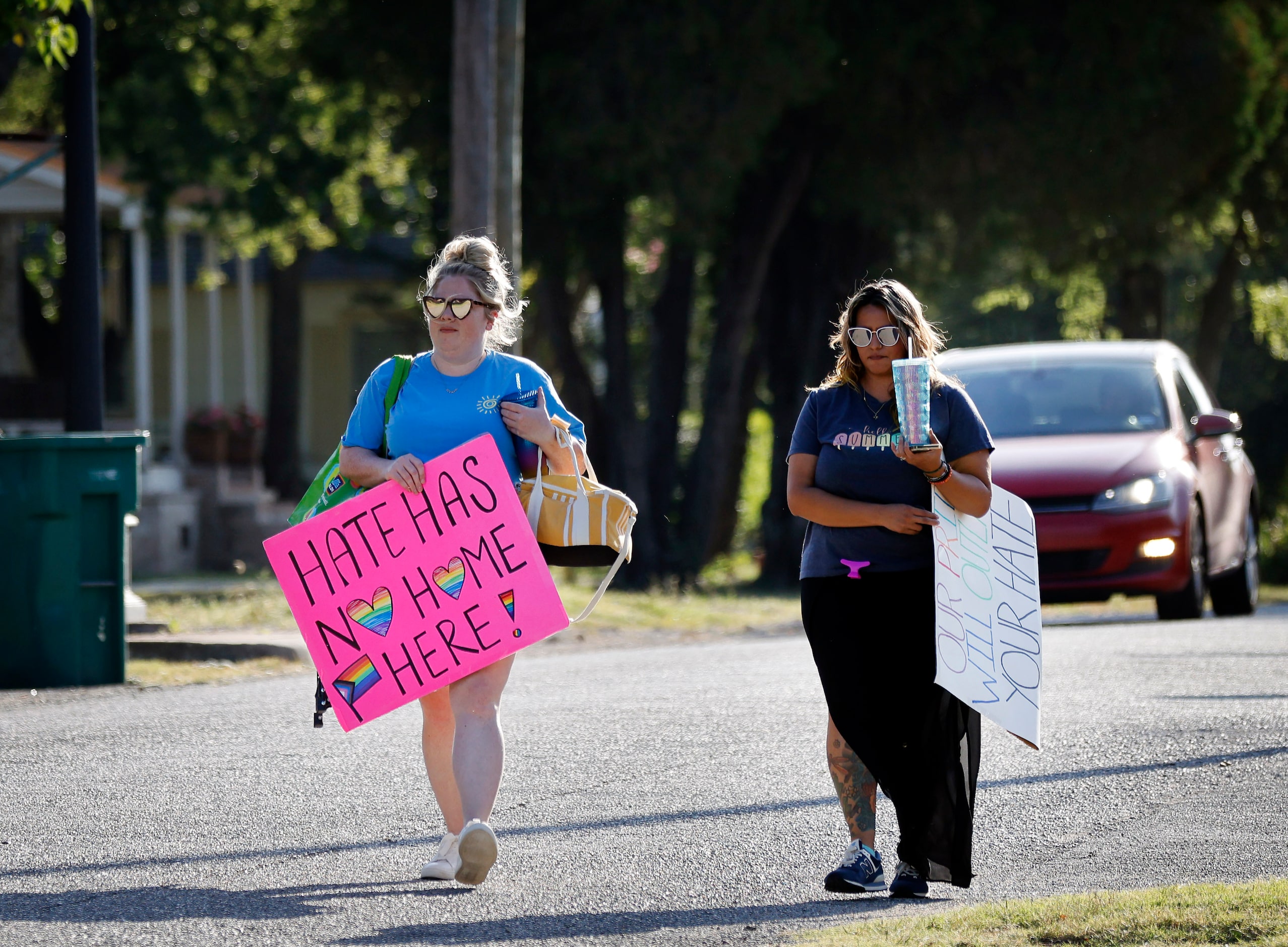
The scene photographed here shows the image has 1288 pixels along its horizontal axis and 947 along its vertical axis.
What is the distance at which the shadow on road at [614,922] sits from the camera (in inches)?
179

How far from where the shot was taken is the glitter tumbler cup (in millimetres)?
4852

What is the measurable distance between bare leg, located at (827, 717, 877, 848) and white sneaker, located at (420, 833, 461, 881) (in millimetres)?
1070

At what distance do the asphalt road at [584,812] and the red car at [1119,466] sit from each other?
2096 mm

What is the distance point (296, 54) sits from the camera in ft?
71.0

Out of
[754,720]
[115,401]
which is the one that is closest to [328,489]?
[754,720]

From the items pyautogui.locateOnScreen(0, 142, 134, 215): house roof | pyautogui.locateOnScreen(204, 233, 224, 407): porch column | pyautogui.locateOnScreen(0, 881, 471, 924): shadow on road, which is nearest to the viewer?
pyautogui.locateOnScreen(0, 881, 471, 924): shadow on road

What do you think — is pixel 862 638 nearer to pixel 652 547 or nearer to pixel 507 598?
pixel 507 598

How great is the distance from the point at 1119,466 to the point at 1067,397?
3.73 feet

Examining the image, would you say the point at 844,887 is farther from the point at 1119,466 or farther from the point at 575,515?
the point at 1119,466

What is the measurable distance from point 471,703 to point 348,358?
32482mm

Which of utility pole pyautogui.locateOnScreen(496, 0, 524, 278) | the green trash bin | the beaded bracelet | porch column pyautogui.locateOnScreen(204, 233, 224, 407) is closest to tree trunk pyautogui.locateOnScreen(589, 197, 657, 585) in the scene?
porch column pyautogui.locateOnScreen(204, 233, 224, 407)

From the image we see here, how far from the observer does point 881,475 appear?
508 cm

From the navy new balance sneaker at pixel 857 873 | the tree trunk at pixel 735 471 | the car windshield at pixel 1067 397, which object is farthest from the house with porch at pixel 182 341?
the navy new balance sneaker at pixel 857 873

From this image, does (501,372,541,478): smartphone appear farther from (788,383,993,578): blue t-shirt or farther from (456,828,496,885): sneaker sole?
(456,828,496,885): sneaker sole
